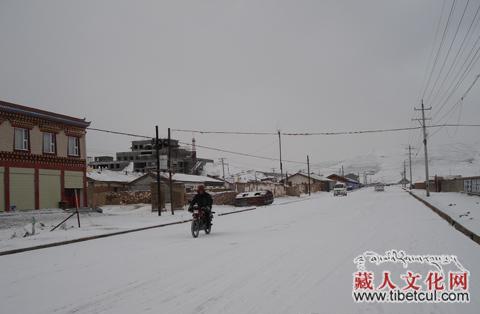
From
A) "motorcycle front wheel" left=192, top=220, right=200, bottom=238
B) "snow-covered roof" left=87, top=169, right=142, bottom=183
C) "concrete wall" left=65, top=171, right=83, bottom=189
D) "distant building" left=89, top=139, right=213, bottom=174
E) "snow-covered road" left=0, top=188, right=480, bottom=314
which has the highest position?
"distant building" left=89, top=139, right=213, bottom=174

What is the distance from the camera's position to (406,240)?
41.3 ft

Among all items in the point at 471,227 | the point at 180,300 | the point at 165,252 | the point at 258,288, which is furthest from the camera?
the point at 471,227

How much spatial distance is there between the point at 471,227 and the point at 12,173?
2589 cm

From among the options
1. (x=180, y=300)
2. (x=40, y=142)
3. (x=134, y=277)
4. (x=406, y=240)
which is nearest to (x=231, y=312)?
(x=180, y=300)

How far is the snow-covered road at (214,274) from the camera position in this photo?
6340mm

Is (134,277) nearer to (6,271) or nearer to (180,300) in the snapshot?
(180,300)

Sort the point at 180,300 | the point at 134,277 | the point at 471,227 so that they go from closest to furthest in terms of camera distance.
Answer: the point at 180,300 < the point at 134,277 < the point at 471,227

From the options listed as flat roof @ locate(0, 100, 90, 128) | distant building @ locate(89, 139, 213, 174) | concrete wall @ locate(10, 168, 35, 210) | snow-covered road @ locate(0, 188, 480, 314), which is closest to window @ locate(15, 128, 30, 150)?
flat roof @ locate(0, 100, 90, 128)

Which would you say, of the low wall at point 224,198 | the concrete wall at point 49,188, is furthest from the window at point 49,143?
the low wall at point 224,198

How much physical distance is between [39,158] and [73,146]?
3.75 metres

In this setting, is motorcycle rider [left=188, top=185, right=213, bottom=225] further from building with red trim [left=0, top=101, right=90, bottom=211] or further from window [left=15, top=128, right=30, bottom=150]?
window [left=15, top=128, right=30, bottom=150]

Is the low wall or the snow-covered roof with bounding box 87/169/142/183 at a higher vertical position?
the snow-covered roof with bounding box 87/169/142/183

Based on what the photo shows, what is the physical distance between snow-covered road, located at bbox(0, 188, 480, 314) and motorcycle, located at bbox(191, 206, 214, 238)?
37.4 inches

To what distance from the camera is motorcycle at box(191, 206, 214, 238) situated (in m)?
15.8
